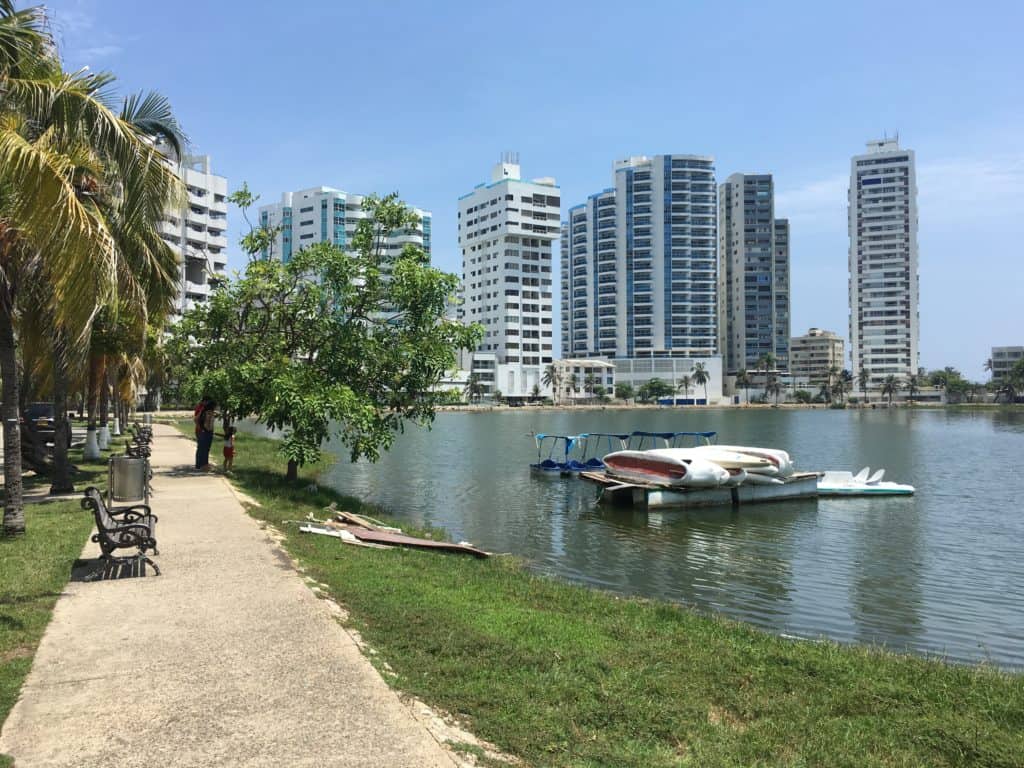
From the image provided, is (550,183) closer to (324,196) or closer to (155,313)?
(324,196)

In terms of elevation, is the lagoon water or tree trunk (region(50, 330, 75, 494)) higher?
tree trunk (region(50, 330, 75, 494))

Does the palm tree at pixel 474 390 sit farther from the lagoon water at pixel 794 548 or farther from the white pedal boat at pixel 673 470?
Answer: the white pedal boat at pixel 673 470

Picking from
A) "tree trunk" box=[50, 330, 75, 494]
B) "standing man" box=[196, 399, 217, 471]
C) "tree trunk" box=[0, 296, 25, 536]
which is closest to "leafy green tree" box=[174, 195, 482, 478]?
"standing man" box=[196, 399, 217, 471]

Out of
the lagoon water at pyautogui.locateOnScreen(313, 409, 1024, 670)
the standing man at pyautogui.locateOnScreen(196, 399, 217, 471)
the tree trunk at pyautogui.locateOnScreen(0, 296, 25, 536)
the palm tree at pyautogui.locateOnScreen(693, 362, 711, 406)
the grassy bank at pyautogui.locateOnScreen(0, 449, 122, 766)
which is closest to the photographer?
the grassy bank at pyautogui.locateOnScreen(0, 449, 122, 766)

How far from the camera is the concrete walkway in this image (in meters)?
5.32

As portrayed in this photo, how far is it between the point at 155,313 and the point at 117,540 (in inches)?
421

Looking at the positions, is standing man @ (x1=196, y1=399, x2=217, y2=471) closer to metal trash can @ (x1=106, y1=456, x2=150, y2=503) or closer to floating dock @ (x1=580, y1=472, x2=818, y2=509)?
metal trash can @ (x1=106, y1=456, x2=150, y2=503)

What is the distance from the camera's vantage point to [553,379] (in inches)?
7023

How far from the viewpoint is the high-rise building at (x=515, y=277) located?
16650 centimetres

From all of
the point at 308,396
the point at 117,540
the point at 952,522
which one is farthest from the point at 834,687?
the point at 952,522

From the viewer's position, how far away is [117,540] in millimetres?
10648

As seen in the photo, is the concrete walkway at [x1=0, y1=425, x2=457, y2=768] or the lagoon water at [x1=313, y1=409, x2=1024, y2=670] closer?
the concrete walkway at [x1=0, y1=425, x2=457, y2=768]

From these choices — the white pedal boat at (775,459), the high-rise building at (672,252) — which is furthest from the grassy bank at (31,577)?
the high-rise building at (672,252)

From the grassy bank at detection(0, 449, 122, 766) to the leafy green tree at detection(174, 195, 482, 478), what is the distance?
7485 millimetres
